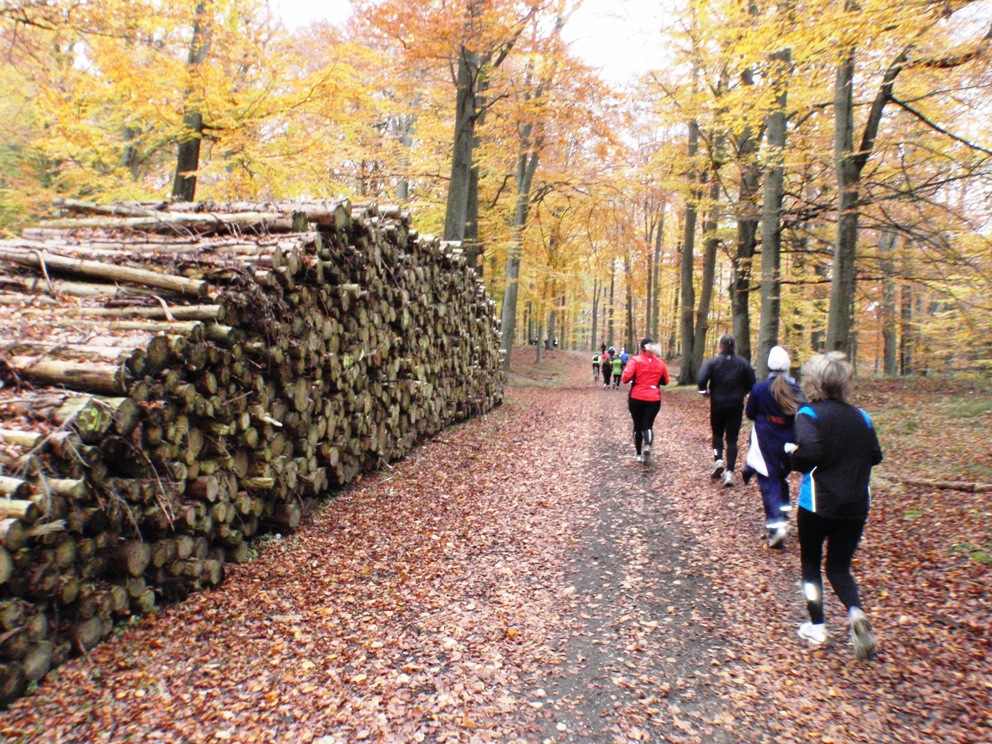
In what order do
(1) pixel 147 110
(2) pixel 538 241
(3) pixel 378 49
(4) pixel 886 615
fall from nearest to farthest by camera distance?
(4) pixel 886 615 → (1) pixel 147 110 → (3) pixel 378 49 → (2) pixel 538 241

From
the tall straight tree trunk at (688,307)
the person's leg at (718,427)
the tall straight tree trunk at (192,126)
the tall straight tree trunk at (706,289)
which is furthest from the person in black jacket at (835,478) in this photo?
the tall straight tree trunk at (688,307)

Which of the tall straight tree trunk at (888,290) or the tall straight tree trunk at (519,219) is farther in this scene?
the tall straight tree trunk at (519,219)

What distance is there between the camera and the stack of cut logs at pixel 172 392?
133 inches

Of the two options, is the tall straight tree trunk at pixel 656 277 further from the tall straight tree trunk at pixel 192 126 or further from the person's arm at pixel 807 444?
the person's arm at pixel 807 444

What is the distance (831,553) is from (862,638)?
544 millimetres

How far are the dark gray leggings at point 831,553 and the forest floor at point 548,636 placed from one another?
371 millimetres

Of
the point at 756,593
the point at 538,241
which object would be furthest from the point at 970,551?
the point at 538,241

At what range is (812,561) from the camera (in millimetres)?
4156

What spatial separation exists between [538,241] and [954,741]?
19.3 metres

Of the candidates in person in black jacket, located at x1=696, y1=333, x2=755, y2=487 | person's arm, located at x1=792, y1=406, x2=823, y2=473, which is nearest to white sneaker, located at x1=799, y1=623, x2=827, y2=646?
person's arm, located at x1=792, y1=406, x2=823, y2=473

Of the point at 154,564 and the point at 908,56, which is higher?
the point at 908,56

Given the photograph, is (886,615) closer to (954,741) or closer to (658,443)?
(954,741)

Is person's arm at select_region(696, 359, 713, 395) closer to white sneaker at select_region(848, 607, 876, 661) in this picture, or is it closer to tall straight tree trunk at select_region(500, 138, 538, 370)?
white sneaker at select_region(848, 607, 876, 661)

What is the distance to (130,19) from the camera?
9633 mm
